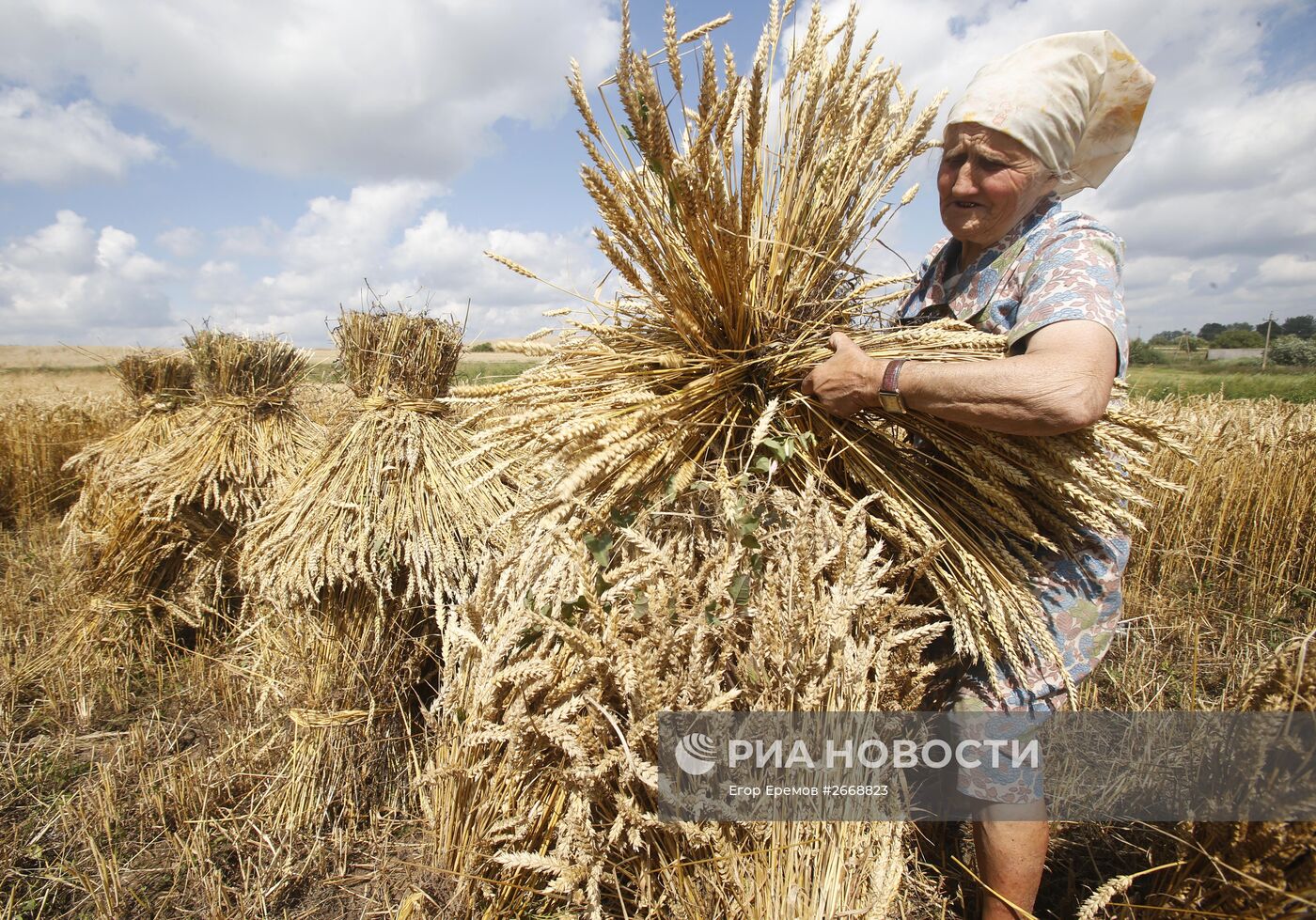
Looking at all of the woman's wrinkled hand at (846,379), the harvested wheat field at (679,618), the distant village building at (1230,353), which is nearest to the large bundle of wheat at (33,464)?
the harvested wheat field at (679,618)

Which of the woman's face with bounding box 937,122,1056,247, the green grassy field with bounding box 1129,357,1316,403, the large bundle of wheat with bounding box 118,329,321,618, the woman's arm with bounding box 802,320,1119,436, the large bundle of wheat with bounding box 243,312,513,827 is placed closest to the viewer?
the woman's arm with bounding box 802,320,1119,436

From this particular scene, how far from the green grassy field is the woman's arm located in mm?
12505

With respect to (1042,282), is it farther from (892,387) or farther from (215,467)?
(215,467)

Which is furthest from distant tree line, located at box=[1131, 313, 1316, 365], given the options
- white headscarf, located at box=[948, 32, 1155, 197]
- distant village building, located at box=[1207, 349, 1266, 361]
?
white headscarf, located at box=[948, 32, 1155, 197]

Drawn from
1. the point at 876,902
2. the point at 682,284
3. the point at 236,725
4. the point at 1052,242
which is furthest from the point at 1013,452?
the point at 236,725

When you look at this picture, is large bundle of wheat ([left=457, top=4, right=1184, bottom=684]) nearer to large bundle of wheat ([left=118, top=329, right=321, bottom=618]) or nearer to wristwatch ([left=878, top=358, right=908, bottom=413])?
wristwatch ([left=878, top=358, right=908, bottom=413])

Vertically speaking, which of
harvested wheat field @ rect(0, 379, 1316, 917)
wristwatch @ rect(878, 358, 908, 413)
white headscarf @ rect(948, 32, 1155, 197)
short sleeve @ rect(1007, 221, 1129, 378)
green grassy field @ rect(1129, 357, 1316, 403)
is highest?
green grassy field @ rect(1129, 357, 1316, 403)

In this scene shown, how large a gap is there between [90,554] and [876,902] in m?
4.20

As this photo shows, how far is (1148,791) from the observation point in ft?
5.71

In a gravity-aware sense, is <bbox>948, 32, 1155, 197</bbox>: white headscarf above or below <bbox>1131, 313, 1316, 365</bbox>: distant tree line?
below

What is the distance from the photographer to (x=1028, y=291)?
1.34m

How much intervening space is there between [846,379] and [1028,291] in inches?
17.5

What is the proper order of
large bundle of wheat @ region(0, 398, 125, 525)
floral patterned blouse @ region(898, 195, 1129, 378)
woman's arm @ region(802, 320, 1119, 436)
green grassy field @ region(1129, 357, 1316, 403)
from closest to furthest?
woman's arm @ region(802, 320, 1119, 436) < floral patterned blouse @ region(898, 195, 1129, 378) < large bundle of wheat @ region(0, 398, 125, 525) < green grassy field @ region(1129, 357, 1316, 403)

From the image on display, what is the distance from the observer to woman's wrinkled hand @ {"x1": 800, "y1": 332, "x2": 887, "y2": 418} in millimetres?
1269
